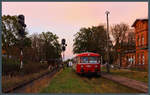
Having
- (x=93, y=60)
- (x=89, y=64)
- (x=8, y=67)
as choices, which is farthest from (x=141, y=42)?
(x=8, y=67)

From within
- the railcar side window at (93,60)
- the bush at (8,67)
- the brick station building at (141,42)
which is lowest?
the bush at (8,67)

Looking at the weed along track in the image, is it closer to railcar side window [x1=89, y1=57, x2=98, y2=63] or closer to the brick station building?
railcar side window [x1=89, y1=57, x2=98, y2=63]

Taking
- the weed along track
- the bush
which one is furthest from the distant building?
the weed along track

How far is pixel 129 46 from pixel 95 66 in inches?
1982

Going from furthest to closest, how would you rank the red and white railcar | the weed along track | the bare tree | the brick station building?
the bare tree
the brick station building
the red and white railcar
the weed along track

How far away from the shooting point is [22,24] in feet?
74.9

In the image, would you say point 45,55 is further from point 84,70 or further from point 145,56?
point 84,70

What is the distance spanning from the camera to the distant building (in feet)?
179

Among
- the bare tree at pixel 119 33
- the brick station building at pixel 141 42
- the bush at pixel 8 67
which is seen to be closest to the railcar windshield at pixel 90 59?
the bush at pixel 8 67

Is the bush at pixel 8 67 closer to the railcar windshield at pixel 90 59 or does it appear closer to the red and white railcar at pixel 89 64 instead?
the red and white railcar at pixel 89 64

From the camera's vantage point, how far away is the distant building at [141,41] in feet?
179

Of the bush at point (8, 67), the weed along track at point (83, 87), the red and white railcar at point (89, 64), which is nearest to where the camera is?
the weed along track at point (83, 87)

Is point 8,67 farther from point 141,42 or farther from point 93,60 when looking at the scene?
point 141,42

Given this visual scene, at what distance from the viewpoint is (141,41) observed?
189 feet
